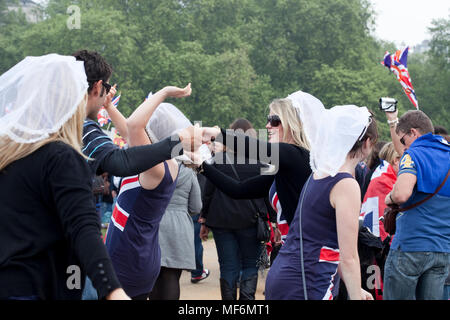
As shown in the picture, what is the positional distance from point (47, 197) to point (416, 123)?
3241 millimetres

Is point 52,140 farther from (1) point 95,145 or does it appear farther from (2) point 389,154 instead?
(2) point 389,154

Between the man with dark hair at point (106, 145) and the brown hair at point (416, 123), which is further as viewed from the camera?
the brown hair at point (416, 123)

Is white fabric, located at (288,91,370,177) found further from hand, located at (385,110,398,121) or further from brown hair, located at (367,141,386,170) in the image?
brown hair, located at (367,141,386,170)

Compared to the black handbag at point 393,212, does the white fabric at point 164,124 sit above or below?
above

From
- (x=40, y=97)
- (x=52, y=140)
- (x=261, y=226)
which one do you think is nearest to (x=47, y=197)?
(x=52, y=140)

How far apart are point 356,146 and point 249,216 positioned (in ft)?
9.07

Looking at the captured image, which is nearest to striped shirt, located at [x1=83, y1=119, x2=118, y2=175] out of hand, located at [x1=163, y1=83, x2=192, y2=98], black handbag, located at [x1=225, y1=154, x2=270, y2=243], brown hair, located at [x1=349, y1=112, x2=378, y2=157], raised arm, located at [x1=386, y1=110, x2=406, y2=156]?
hand, located at [x1=163, y1=83, x2=192, y2=98]

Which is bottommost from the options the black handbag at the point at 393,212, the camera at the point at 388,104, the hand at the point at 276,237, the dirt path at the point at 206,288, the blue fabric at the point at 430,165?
the dirt path at the point at 206,288

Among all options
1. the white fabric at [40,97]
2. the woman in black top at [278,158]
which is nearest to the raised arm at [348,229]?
the woman in black top at [278,158]

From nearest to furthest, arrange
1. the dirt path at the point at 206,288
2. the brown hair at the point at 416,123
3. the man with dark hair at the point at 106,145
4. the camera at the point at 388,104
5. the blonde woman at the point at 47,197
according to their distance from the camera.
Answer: the blonde woman at the point at 47,197
the man with dark hair at the point at 106,145
the brown hair at the point at 416,123
the camera at the point at 388,104
the dirt path at the point at 206,288

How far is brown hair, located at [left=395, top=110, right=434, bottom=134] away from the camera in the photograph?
174 inches

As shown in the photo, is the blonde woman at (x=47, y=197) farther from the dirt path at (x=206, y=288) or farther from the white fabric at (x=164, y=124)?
the dirt path at (x=206, y=288)

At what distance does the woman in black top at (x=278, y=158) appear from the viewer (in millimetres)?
3254
